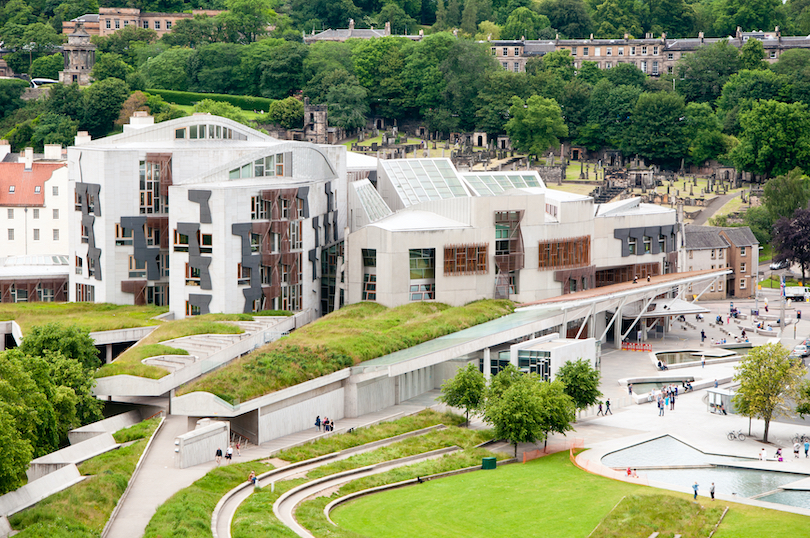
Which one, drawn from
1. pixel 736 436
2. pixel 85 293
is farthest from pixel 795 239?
pixel 85 293

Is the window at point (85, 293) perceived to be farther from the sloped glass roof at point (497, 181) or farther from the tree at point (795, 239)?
the tree at point (795, 239)

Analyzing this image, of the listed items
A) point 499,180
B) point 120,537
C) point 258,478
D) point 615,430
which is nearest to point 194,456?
point 258,478

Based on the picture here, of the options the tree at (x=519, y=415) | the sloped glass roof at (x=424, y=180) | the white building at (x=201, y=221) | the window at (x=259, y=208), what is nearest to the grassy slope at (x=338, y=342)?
the white building at (x=201, y=221)

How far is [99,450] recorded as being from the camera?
6850 centimetres

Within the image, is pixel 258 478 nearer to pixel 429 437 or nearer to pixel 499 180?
pixel 429 437

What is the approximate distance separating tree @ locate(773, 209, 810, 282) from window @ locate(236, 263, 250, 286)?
6986cm

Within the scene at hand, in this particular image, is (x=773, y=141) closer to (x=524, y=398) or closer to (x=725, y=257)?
(x=725, y=257)

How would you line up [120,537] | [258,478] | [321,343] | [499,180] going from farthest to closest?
1. [499,180]
2. [321,343]
3. [258,478]
4. [120,537]

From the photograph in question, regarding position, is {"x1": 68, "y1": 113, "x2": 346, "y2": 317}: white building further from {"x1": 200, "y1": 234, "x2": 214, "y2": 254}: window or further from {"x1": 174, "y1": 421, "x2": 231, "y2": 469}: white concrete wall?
{"x1": 174, "y1": 421, "x2": 231, "y2": 469}: white concrete wall

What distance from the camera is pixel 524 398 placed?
7381cm

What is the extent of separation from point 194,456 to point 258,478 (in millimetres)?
3822

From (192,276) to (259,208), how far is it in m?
6.83

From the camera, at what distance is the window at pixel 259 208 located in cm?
9225

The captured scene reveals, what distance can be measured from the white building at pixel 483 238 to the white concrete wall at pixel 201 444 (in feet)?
96.1
